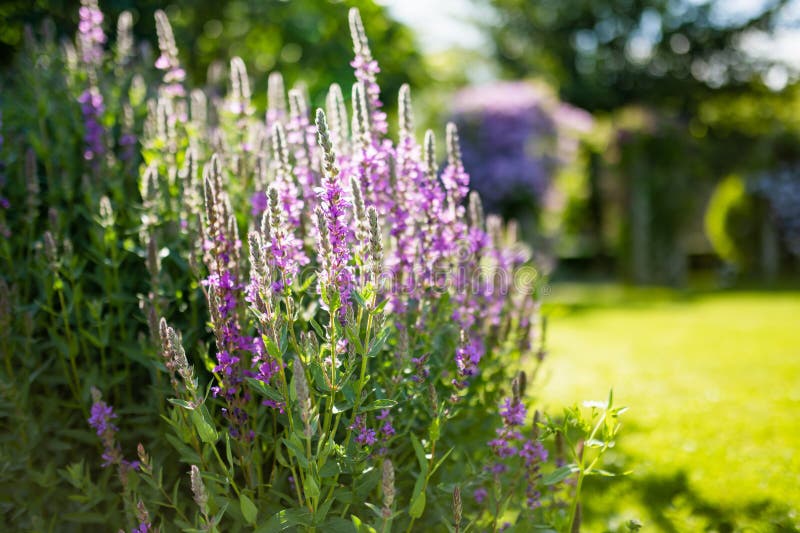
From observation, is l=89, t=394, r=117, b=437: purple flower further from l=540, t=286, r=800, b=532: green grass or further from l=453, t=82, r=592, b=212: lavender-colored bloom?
l=453, t=82, r=592, b=212: lavender-colored bloom

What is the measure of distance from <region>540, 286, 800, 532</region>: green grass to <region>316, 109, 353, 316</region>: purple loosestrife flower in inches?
61.1

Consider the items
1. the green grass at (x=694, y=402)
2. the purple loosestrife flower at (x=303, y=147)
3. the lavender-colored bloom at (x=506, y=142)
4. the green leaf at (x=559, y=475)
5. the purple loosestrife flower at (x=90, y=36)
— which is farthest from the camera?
the lavender-colored bloom at (x=506, y=142)

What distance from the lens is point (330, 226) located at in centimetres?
191

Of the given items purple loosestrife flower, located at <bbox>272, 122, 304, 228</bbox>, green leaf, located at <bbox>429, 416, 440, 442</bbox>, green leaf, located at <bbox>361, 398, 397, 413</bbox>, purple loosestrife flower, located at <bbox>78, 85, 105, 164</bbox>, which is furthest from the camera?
purple loosestrife flower, located at <bbox>78, 85, 105, 164</bbox>

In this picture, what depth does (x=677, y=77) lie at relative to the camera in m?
27.6

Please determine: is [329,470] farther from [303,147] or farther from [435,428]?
[303,147]

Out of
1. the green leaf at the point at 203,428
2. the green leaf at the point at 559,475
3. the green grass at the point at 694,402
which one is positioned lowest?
the green grass at the point at 694,402

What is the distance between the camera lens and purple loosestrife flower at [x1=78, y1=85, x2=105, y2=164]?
3104 millimetres

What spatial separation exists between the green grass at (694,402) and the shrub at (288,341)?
30.8 inches

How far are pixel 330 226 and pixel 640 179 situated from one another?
14607 millimetres

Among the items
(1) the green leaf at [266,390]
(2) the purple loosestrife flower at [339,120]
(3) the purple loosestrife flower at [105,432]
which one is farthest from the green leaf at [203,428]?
(2) the purple loosestrife flower at [339,120]

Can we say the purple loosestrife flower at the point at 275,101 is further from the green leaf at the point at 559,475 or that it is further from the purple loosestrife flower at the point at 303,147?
the green leaf at the point at 559,475

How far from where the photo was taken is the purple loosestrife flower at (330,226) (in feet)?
6.10

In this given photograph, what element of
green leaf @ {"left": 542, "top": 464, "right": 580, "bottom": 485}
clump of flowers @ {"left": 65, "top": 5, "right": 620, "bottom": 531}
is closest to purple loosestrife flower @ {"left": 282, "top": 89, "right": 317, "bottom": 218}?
clump of flowers @ {"left": 65, "top": 5, "right": 620, "bottom": 531}
